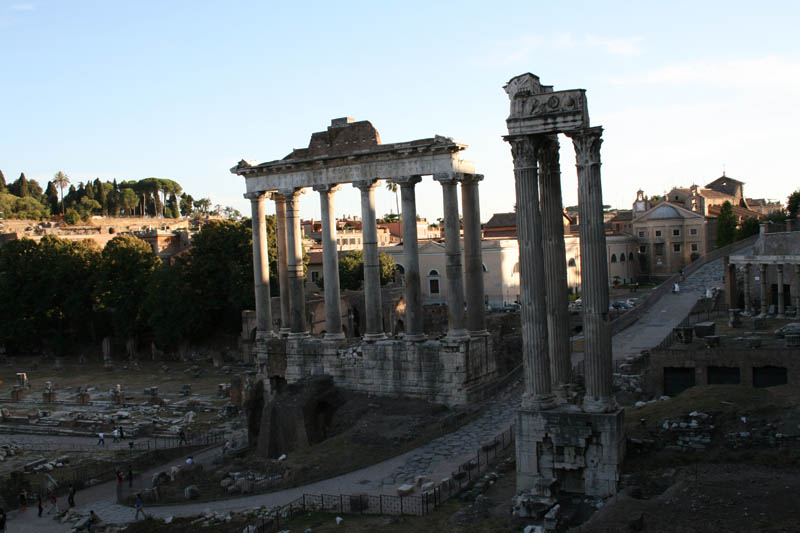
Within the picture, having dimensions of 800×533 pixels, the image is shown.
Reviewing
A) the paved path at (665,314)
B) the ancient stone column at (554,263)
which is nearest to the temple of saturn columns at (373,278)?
the paved path at (665,314)

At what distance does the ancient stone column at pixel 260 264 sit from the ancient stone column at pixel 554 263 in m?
15.8

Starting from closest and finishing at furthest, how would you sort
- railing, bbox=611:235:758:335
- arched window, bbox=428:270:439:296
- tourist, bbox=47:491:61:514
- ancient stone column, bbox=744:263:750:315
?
1. tourist, bbox=47:491:61:514
2. railing, bbox=611:235:758:335
3. ancient stone column, bbox=744:263:750:315
4. arched window, bbox=428:270:439:296

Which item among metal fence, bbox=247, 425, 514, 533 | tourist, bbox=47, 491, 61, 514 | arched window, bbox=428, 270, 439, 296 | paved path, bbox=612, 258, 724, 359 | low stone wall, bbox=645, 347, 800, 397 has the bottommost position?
tourist, bbox=47, 491, 61, 514

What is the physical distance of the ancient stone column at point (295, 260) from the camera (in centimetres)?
2977

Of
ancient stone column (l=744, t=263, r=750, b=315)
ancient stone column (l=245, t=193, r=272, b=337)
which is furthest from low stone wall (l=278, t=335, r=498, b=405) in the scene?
ancient stone column (l=744, t=263, r=750, b=315)

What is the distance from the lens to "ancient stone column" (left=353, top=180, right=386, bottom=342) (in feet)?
91.7

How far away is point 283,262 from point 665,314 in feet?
68.4

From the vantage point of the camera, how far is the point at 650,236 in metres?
77.4

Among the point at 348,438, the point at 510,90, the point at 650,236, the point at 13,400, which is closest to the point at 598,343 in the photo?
the point at 510,90

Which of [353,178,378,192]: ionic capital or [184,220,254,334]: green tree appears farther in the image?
A: [184,220,254,334]: green tree

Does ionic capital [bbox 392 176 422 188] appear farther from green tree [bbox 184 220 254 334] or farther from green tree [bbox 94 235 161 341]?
green tree [bbox 94 235 161 341]

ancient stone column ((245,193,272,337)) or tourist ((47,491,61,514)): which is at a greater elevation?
ancient stone column ((245,193,272,337))

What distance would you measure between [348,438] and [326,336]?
5.61 metres

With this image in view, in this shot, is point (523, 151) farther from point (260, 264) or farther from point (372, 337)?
point (260, 264)
